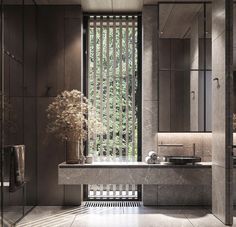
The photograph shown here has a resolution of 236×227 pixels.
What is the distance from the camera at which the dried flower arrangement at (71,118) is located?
6.07 metres

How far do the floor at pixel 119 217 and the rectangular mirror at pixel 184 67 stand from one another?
1.23m

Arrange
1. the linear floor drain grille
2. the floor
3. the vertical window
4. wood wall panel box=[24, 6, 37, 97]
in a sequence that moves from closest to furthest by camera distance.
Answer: the floor, wood wall panel box=[24, 6, 37, 97], the linear floor drain grille, the vertical window

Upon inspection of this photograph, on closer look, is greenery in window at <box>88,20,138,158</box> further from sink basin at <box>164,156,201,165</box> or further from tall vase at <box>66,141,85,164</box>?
sink basin at <box>164,156,201,165</box>

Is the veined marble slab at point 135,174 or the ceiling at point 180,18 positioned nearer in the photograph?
the veined marble slab at point 135,174

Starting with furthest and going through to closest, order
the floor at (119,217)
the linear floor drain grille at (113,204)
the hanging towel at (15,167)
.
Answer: the linear floor drain grille at (113,204) < the floor at (119,217) < the hanging towel at (15,167)

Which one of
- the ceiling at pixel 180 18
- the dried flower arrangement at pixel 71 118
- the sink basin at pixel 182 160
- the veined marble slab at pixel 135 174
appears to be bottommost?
A: the veined marble slab at pixel 135 174

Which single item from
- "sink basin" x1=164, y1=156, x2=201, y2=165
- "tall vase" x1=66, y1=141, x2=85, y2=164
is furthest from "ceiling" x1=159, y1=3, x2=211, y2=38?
"tall vase" x1=66, y1=141, x2=85, y2=164

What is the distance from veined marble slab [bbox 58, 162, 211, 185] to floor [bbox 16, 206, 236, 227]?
43cm

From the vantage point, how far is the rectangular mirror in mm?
6203

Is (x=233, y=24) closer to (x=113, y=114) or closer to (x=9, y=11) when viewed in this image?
(x=113, y=114)

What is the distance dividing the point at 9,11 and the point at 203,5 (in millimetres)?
2936

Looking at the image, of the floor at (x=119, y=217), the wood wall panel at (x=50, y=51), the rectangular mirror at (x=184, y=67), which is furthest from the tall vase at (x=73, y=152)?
the rectangular mirror at (x=184, y=67)

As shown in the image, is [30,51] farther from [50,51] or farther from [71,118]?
[71,118]

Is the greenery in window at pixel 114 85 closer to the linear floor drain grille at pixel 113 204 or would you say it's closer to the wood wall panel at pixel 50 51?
the wood wall panel at pixel 50 51
